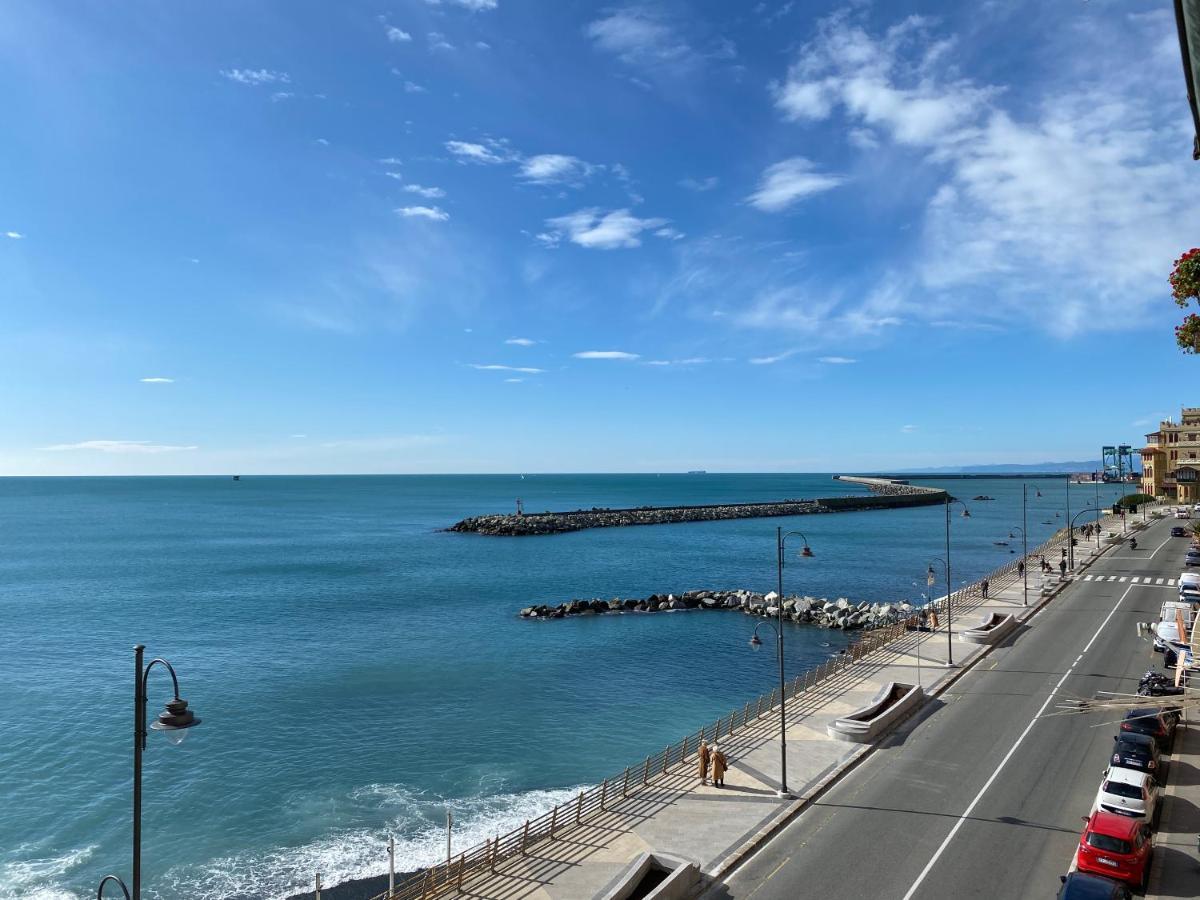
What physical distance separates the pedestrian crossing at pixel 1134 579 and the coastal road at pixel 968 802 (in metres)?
28.9

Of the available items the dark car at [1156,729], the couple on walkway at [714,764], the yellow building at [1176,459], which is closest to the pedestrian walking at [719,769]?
the couple on walkway at [714,764]

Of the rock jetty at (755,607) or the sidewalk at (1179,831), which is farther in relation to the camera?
the rock jetty at (755,607)

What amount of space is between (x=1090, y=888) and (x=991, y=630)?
3113 centimetres

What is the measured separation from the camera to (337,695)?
43.6 metres

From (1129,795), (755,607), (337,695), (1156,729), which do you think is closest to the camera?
(1129,795)

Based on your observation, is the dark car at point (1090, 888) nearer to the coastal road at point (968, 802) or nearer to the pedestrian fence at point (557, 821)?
the coastal road at point (968, 802)

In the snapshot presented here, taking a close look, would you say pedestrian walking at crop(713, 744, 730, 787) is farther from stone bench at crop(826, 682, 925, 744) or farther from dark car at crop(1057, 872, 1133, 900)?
dark car at crop(1057, 872, 1133, 900)

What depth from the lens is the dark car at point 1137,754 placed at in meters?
22.2

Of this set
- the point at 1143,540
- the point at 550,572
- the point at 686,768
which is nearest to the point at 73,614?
the point at 550,572


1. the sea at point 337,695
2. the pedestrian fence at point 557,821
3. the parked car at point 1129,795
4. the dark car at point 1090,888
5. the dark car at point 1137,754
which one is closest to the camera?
the dark car at point 1090,888

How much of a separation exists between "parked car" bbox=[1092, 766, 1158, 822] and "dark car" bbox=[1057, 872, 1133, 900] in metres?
3.35

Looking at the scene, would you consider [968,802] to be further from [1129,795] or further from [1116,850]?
[1116,850]

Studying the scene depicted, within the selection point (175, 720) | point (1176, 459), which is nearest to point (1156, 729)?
point (175, 720)

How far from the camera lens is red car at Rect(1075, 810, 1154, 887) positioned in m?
17.4
